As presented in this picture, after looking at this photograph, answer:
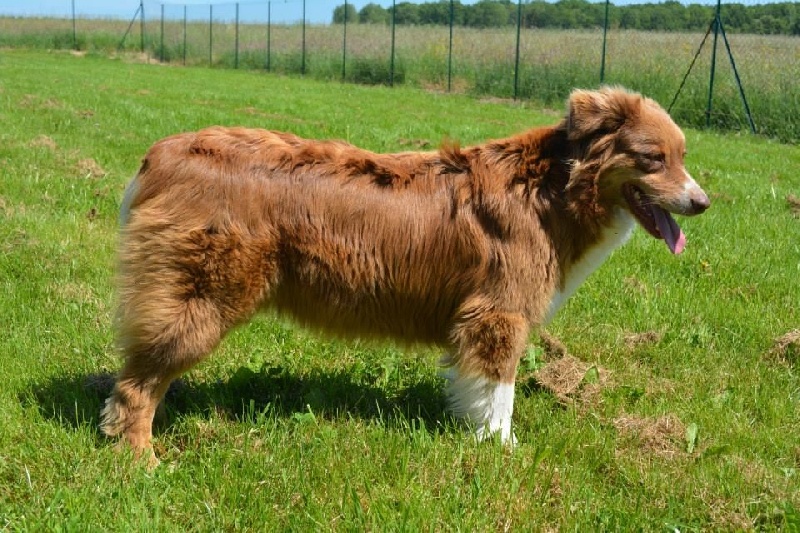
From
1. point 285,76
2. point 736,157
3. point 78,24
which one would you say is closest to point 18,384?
point 736,157

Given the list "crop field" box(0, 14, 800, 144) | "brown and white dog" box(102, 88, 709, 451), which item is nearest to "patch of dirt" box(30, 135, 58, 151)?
"brown and white dog" box(102, 88, 709, 451)

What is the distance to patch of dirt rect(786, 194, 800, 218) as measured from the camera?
8.52 m

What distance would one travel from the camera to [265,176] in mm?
3551

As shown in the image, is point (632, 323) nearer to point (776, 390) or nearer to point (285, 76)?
point (776, 390)

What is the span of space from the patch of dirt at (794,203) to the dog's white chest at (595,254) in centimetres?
564

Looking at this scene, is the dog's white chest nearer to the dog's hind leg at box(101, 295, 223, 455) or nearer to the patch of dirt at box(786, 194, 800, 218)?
the dog's hind leg at box(101, 295, 223, 455)

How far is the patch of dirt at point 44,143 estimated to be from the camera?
33.8 ft

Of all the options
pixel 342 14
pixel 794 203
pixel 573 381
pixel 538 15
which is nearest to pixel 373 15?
pixel 342 14

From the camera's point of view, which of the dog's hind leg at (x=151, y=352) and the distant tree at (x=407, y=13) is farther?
the distant tree at (x=407, y=13)

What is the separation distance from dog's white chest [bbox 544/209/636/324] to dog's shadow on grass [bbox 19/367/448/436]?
2.96ft

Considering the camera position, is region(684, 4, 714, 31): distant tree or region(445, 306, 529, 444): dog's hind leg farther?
Answer: region(684, 4, 714, 31): distant tree

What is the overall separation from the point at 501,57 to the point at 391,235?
71.0ft

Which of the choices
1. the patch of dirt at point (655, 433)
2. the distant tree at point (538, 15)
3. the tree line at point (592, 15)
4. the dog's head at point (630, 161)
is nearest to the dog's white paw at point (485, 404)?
the patch of dirt at point (655, 433)

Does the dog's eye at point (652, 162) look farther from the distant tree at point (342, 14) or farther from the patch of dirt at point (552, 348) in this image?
the distant tree at point (342, 14)
